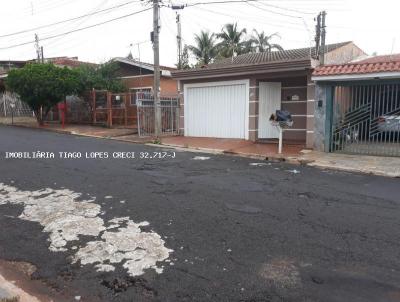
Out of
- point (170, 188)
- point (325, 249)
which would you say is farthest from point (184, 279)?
point (170, 188)

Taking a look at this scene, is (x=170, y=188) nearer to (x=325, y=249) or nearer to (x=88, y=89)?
(x=325, y=249)

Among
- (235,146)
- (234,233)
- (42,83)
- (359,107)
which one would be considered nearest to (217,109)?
(235,146)

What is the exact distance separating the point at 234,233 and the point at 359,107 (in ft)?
32.0

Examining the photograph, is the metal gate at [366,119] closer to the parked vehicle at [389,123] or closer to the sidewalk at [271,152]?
the parked vehicle at [389,123]

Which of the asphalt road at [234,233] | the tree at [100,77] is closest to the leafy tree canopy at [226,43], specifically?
the tree at [100,77]

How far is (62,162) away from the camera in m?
11.1

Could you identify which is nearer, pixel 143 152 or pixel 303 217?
pixel 303 217

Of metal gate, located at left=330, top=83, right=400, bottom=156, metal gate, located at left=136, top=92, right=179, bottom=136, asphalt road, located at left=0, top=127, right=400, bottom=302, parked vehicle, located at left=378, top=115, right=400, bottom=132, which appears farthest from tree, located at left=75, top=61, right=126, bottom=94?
parked vehicle, located at left=378, top=115, right=400, bottom=132

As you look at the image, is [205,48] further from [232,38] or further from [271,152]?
[271,152]

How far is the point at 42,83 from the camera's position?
21.7 meters

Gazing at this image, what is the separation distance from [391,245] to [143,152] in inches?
384

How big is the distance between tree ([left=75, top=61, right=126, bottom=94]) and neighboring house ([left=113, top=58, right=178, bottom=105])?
0.60 metres

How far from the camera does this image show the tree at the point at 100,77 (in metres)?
24.2

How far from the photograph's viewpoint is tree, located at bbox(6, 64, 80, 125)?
21781mm
